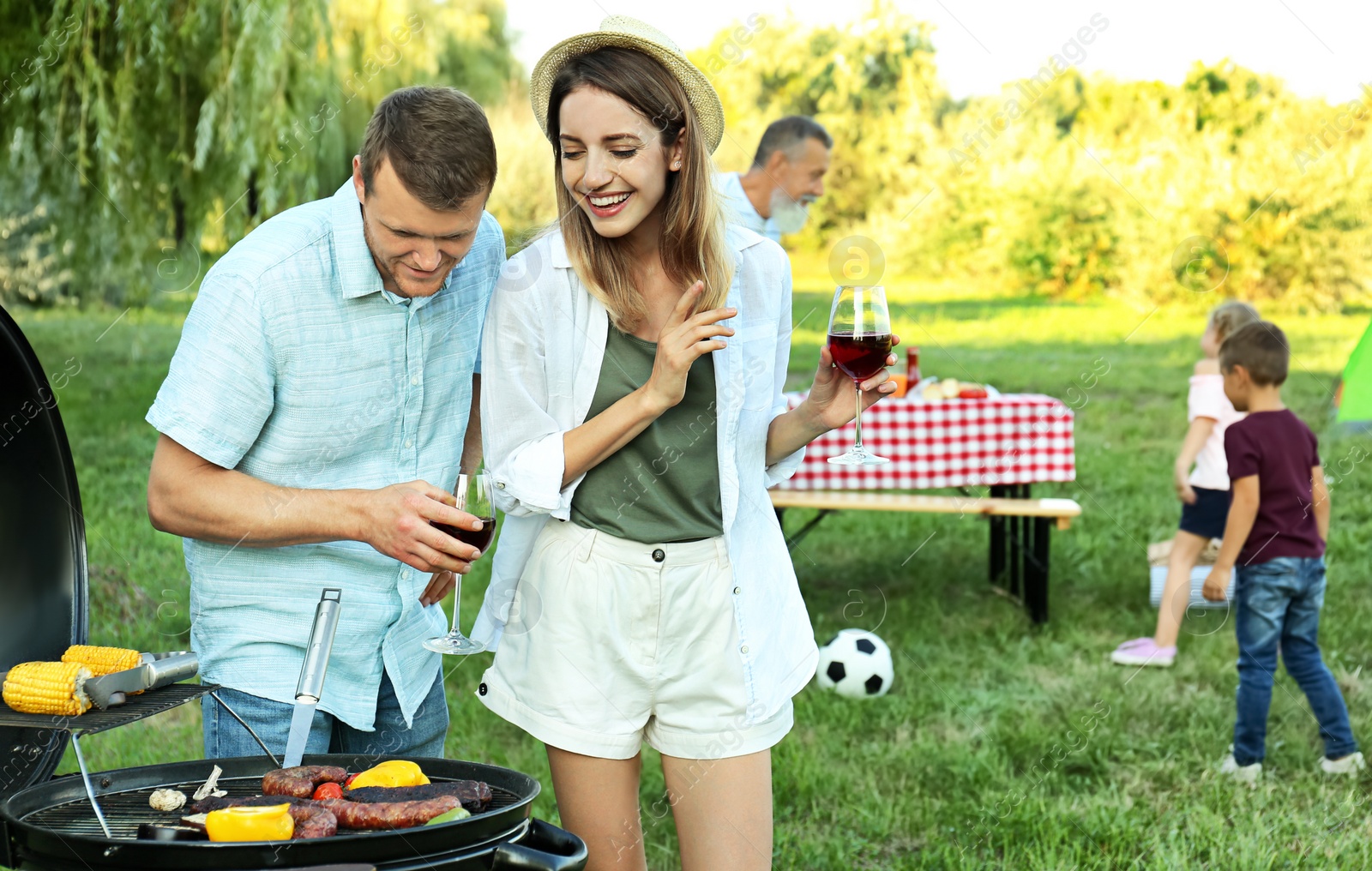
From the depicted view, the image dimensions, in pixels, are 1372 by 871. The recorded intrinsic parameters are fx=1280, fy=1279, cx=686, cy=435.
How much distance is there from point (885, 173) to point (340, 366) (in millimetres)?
20250

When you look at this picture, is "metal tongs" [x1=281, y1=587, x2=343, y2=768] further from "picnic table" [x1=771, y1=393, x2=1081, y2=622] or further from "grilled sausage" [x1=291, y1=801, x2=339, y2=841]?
"picnic table" [x1=771, y1=393, x2=1081, y2=622]

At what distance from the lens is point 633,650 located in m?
2.40

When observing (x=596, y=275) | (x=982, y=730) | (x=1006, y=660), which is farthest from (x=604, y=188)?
(x=1006, y=660)

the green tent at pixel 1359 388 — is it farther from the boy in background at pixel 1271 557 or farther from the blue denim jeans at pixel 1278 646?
the blue denim jeans at pixel 1278 646

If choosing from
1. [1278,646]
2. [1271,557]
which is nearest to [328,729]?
[1271,557]

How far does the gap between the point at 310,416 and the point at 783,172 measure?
534 cm

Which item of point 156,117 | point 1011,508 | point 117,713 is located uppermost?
point 156,117

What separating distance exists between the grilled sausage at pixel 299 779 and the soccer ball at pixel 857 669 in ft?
11.9

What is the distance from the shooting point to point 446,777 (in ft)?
6.91

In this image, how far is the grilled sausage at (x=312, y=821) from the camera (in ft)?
5.73

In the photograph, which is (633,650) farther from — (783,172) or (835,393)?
(783,172)

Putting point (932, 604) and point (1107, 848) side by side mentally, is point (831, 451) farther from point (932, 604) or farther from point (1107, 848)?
point (1107, 848)

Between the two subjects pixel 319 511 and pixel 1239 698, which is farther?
pixel 1239 698

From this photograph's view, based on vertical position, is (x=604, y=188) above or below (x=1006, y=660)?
above
